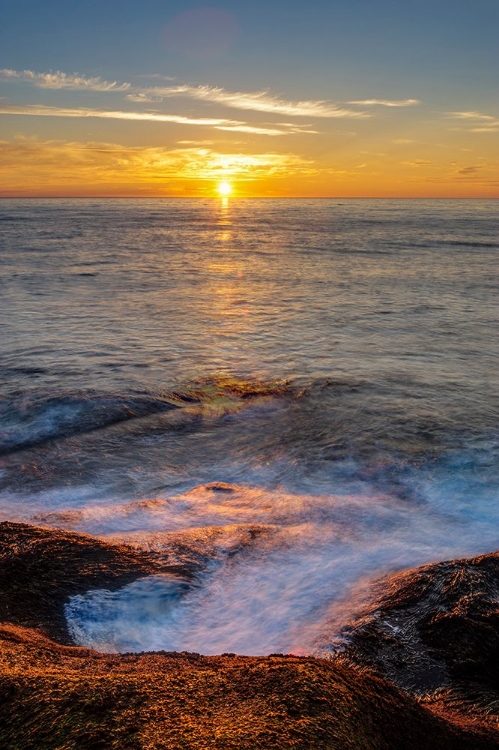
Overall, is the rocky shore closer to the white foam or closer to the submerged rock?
the submerged rock

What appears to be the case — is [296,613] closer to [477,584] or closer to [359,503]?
[477,584]

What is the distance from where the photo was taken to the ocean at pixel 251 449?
507 cm

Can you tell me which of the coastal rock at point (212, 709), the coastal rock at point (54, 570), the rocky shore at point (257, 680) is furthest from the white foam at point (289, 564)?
the coastal rock at point (212, 709)

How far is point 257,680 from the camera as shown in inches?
122

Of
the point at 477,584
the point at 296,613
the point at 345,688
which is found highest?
the point at 345,688

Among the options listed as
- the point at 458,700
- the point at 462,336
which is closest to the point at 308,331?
the point at 462,336

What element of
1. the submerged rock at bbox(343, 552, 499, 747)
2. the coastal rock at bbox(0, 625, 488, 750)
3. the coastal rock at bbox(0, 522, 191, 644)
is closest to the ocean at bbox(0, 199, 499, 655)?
the coastal rock at bbox(0, 522, 191, 644)

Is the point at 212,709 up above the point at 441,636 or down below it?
above

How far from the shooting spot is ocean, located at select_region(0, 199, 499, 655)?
507cm

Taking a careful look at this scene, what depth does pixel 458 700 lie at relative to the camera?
3.73 metres

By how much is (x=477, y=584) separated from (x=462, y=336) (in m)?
11.4

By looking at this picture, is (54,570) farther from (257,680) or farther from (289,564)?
(257,680)

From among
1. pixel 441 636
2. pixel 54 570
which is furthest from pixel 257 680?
pixel 54 570

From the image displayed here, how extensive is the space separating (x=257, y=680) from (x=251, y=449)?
570cm
